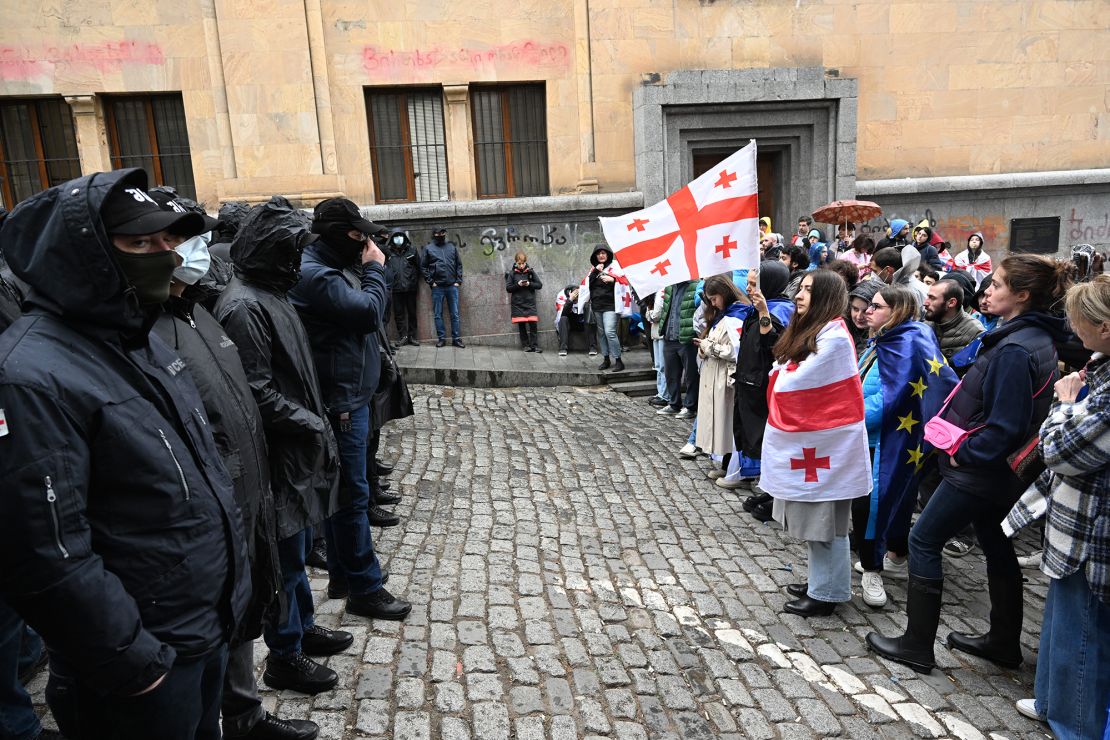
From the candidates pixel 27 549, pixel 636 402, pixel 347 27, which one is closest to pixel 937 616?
pixel 27 549

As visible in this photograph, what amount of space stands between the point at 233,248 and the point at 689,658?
293 centimetres

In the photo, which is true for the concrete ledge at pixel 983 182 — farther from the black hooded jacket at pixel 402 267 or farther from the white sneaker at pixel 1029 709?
the white sneaker at pixel 1029 709

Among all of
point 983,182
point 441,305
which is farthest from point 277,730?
point 983,182

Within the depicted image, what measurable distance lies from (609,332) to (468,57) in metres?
5.61

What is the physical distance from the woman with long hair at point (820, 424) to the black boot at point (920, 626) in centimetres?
47

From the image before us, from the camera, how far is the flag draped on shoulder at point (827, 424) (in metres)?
3.78

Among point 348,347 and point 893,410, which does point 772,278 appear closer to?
point 893,410

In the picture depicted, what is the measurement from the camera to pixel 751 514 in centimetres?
557

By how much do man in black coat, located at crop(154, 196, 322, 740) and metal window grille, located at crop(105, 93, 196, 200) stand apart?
1145 centimetres

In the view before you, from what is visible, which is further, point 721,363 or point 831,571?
point 721,363

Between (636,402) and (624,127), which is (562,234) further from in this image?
(636,402)

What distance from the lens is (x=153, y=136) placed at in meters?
12.5

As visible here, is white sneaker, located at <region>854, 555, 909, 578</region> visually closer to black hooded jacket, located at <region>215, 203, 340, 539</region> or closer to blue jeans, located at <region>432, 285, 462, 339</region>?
black hooded jacket, located at <region>215, 203, 340, 539</region>

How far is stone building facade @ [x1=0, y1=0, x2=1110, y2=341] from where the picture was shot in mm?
11891
